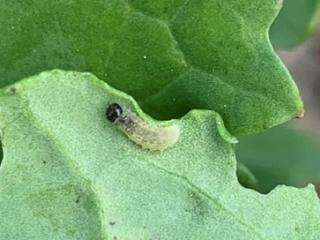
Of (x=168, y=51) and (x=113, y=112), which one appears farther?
(x=168, y=51)

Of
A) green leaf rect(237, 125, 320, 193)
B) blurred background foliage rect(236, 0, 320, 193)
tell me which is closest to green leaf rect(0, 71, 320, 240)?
blurred background foliage rect(236, 0, 320, 193)

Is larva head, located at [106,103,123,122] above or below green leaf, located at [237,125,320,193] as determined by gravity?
above

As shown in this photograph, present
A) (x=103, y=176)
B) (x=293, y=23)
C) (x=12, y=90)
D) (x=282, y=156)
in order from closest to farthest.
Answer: (x=12, y=90) → (x=103, y=176) → (x=293, y=23) → (x=282, y=156)

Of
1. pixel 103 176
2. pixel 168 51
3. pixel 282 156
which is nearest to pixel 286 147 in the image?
pixel 282 156

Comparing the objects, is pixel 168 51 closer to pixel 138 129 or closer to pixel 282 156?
pixel 138 129

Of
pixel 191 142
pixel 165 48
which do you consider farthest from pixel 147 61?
pixel 191 142

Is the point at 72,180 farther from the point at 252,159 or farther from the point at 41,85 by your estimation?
the point at 252,159

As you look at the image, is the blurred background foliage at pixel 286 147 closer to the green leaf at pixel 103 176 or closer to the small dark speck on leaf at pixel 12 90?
the green leaf at pixel 103 176

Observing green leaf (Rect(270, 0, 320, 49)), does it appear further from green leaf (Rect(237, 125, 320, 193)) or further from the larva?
the larva
